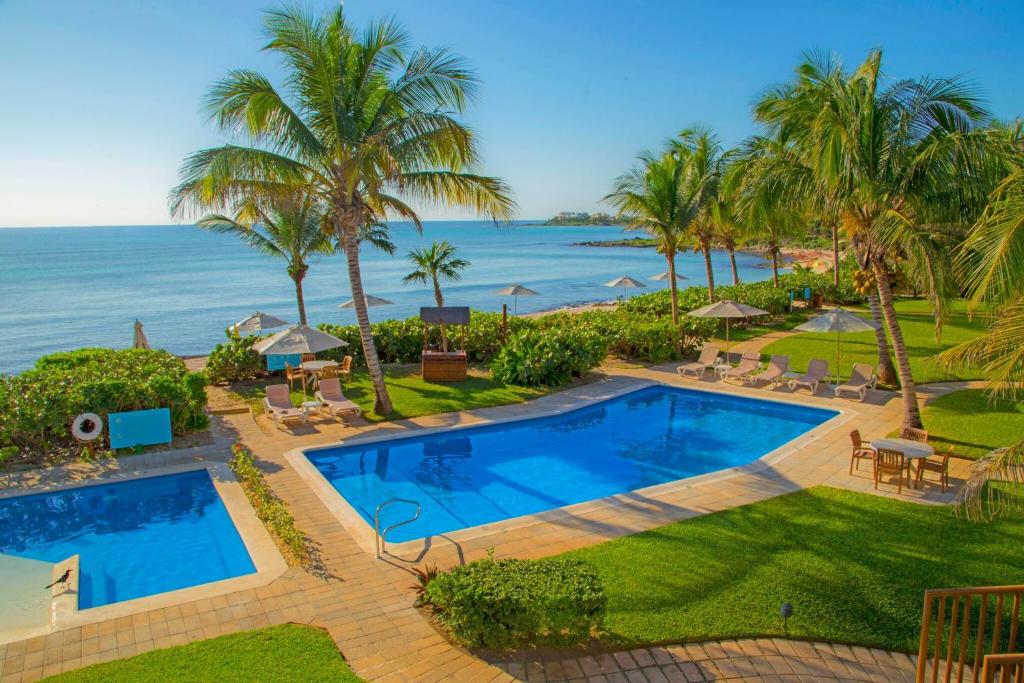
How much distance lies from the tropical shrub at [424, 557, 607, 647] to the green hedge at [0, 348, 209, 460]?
28.0ft

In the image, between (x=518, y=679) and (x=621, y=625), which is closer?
(x=518, y=679)

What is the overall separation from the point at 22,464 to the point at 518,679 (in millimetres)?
10332

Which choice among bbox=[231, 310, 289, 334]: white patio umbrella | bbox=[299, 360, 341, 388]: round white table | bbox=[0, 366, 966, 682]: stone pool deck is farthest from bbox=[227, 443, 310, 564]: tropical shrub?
bbox=[231, 310, 289, 334]: white patio umbrella

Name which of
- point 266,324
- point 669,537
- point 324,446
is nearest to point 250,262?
point 266,324

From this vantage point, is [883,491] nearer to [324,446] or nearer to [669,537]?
[669,537]

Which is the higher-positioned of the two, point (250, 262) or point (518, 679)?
point (250, 262)

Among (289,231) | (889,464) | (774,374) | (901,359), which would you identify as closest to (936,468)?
(889,464)

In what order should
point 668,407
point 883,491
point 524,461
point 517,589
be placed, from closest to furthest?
point 517,589
point 883,491
point 524,461
point 668,407

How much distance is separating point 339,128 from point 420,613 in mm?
9842

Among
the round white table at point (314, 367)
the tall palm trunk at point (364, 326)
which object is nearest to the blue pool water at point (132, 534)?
the tall palm trunk at point (364, 326)

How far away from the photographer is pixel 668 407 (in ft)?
54.5

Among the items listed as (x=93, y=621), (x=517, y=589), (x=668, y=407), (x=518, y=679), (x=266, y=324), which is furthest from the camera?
(x=266, y=324)

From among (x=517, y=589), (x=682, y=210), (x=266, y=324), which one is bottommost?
(x=517, y=589)

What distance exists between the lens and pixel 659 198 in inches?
869
